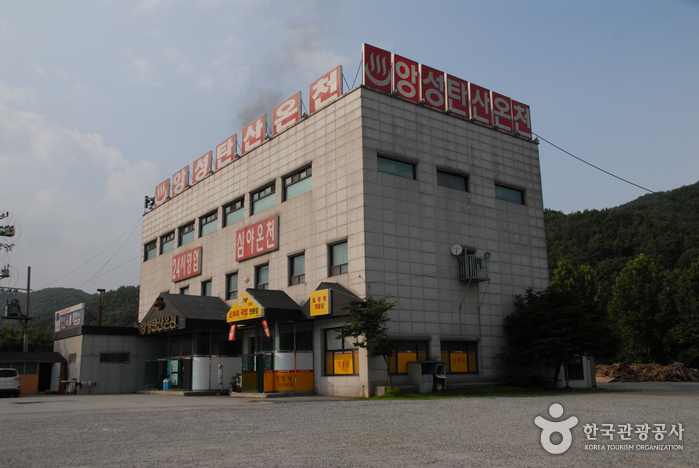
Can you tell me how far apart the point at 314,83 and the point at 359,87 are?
14.3 ft

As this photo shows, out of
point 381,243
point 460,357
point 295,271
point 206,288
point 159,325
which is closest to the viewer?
point 381,243

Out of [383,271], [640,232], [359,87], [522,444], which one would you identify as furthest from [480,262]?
[640,232]

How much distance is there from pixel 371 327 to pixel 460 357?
22.2 ft

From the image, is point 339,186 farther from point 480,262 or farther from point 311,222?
point 480,262

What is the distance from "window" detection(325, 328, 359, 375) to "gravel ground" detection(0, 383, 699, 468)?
848 centimetres

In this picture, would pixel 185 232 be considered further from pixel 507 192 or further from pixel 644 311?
pixel 644 311

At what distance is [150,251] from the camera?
165 ft

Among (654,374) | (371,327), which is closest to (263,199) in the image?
(371,327)

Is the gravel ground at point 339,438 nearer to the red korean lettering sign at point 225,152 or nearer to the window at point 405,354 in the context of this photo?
the window at point 405,354

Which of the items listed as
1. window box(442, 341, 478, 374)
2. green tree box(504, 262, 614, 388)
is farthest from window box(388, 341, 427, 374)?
green tree box(504, 262, 614, 388)

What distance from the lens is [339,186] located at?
94.5 feet

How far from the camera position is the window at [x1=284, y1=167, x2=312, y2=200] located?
103 feet

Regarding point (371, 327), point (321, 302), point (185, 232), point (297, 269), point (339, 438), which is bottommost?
point (339, 438)

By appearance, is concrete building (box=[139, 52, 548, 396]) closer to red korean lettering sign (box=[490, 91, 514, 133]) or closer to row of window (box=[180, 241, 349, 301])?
row of window (box=[180, 241, 349, 301])
